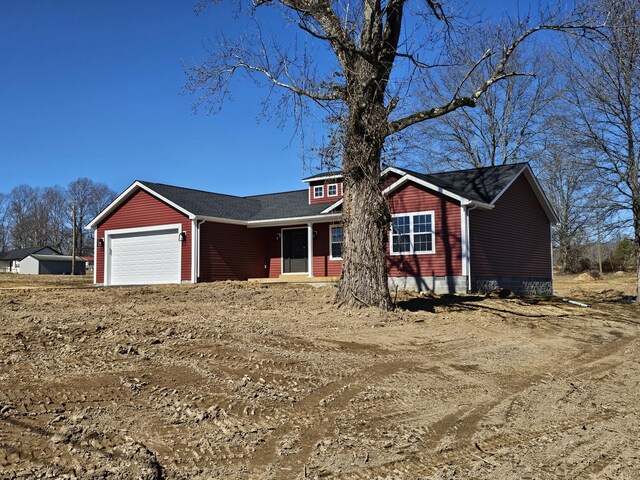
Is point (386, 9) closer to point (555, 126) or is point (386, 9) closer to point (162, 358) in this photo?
point (162, 358)

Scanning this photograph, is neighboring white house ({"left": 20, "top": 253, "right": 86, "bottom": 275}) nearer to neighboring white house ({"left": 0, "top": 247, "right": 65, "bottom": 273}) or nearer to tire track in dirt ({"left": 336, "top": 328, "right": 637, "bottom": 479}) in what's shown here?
neighboring white house ({"left": 0, "top": 247, "right": 65, "bottom": 273})

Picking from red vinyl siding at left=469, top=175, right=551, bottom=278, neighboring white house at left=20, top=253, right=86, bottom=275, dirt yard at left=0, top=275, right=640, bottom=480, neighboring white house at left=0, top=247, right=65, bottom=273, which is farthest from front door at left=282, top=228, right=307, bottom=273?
neighboring white house at left=0, top=247, right=65, bottom=273

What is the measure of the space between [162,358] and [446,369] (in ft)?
10.6

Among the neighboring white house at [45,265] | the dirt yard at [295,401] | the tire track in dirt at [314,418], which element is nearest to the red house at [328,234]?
the dirt yard at [295,401]

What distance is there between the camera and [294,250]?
23062 millimetres

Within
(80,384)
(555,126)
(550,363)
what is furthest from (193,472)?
(555,126)

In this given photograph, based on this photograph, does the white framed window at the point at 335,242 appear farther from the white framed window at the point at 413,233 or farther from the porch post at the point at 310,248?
the white framed window at the point at 413,233

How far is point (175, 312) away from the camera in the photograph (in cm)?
910

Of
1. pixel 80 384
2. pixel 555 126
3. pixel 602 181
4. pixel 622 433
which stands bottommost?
pixel 622 433

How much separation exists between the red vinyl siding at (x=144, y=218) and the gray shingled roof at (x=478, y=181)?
28.2 feet

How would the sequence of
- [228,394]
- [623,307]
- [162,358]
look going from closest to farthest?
[228,394] < [162,358] < [623,307]

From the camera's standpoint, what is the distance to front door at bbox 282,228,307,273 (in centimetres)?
2268

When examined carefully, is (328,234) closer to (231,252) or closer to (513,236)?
(231,252)

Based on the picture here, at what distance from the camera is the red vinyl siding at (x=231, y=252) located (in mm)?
21469
